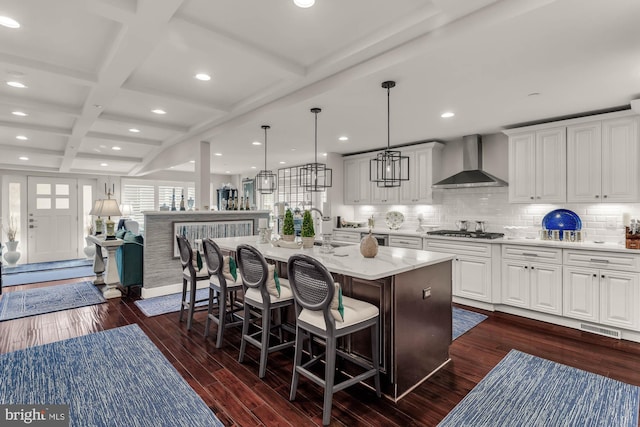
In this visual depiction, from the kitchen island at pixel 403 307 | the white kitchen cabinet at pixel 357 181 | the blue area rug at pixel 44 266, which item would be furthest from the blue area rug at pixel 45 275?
the kitchen island at pixel 403 307

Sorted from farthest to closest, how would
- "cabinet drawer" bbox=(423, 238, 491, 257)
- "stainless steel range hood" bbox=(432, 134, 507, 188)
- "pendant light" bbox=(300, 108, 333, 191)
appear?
"stainless steel range hood" bbox=(432, 134, 507, 188)
"cabinet drawer" bbox=(423, 238, 491, 257)
"pendant light" bbox=(300, 108, 333, 191)

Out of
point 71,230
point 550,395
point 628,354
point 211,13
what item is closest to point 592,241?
point 628,354

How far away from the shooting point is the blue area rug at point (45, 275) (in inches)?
229

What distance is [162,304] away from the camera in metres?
4.37

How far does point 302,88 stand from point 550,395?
3.33m

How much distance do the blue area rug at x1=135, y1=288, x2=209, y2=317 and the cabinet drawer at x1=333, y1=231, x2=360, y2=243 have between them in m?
2.61

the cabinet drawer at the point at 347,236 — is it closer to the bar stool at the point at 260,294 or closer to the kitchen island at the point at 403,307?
the kitchen island at the point at 403,307

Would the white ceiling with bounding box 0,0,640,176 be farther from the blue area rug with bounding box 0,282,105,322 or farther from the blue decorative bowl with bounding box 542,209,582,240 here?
the blue area rug with bounding box 0,282,105,322

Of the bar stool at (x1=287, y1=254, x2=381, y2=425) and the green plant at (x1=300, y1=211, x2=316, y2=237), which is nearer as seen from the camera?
the bar stool at (x1=287, y1=254, x2=381, y2=425)

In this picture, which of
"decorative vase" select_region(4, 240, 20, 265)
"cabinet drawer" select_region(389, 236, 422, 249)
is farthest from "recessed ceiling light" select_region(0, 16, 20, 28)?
"decorative vase" select_region(4, 240, 20, 265)

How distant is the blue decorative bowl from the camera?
4133 millimetres

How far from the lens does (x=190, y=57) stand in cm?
283

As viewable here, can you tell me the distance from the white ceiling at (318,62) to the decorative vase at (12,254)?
3.90 meters

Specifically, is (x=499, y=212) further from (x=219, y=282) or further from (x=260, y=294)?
(x=219, y=282)
